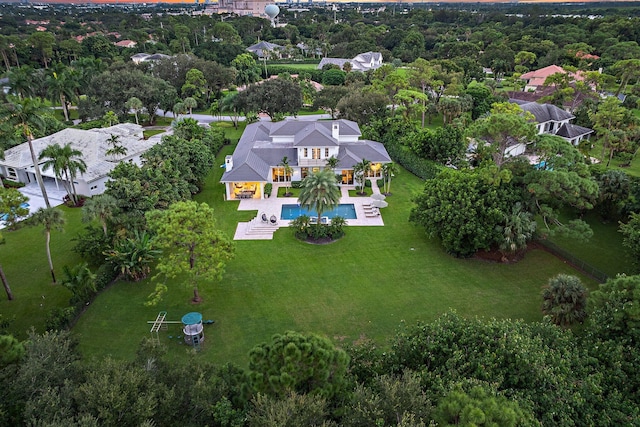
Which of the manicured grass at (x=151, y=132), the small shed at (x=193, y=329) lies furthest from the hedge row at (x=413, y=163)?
the manicured grass at (x=151, y=132)

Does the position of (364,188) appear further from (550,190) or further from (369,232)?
(550,190)

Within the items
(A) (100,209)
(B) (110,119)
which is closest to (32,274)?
(A) (100,209)

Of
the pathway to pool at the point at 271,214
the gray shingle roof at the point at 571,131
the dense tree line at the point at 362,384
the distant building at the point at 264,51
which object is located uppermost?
the distant building at the point at 264,51

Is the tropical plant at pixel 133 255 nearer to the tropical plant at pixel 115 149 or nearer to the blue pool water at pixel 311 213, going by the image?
the blue pool water at pixel 311 213

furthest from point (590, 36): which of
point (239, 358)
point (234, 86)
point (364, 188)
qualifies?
point (239, 358)

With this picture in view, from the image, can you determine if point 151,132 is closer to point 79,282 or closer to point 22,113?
point 22,113
